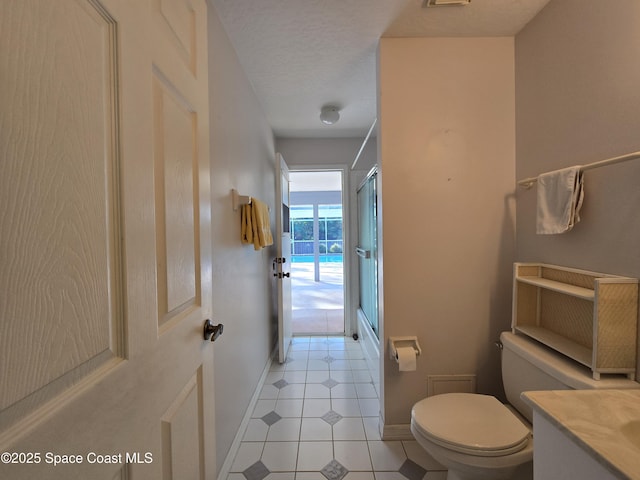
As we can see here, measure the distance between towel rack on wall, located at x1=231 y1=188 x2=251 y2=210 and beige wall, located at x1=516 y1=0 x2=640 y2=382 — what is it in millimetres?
1579

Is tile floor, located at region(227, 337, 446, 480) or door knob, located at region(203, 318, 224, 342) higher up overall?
door knob, located at region(203, 318, 224, 342)

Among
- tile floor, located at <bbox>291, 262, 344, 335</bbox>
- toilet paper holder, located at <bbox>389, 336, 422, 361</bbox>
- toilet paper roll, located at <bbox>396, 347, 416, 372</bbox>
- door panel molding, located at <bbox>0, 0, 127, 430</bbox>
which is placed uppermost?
door panel molding, located at <bbox>0, 0, 127, 430</bbox>

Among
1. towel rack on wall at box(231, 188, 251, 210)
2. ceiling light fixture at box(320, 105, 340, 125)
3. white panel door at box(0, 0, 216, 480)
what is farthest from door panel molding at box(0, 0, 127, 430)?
ceiling light fixture at box(320, 105, 340, 125)

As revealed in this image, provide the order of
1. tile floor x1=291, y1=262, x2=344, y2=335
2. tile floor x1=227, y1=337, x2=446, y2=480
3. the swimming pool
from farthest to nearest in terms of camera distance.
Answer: the swimming pool, tile floor x1=291, y1=262, x2=344, y2=335, tile floor x1=227, y1=337, x2=446, y2=480

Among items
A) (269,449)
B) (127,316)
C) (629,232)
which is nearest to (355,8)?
(629,232)

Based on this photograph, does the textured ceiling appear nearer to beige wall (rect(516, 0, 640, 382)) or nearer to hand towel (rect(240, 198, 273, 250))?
beige wall (rect(516, 0, 640, 382))

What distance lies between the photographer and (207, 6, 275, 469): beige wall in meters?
1.34

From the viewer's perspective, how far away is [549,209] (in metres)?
1.22

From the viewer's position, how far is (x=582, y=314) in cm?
115

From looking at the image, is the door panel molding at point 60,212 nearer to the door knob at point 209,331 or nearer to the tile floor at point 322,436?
the door knob at point 209,331

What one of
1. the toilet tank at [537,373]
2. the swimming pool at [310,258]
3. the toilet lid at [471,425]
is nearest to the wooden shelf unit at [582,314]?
the toilet tank at [537,373]

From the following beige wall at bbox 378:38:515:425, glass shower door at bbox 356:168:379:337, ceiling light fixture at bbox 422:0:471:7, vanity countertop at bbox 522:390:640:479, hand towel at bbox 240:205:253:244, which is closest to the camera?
vanity countertop at bbox 522:390:640:479

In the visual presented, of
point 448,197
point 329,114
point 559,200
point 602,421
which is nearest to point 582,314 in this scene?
point 559,200

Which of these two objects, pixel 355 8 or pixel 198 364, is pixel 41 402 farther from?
pixel 355 8
